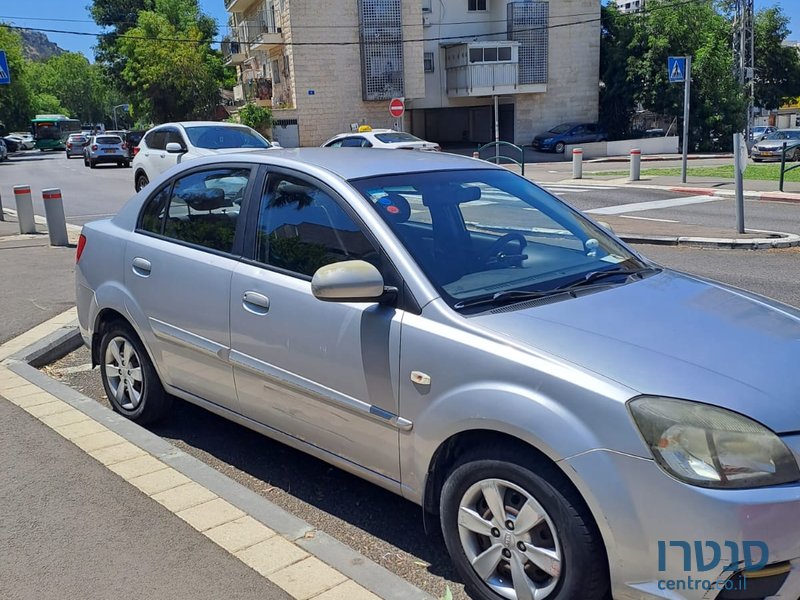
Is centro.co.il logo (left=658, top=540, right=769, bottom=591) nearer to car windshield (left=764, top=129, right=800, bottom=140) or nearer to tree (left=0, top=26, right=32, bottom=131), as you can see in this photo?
car windshield (left=764, top=129, right=800, bottom=140)

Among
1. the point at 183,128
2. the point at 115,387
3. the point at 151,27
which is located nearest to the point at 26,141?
the point at 151,27

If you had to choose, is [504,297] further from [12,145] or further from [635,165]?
[12,145]

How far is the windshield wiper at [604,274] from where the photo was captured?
11.3ft

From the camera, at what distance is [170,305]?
4.38 meters

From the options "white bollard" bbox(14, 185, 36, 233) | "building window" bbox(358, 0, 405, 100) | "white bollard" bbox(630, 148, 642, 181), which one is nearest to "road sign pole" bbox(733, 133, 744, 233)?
"white bollard" bbox(630, 148, 642, 181)

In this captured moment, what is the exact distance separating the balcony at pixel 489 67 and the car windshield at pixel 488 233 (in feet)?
125

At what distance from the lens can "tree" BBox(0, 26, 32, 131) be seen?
61.6m

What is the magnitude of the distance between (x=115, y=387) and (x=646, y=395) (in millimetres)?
3684

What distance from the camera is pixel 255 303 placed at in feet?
12.5

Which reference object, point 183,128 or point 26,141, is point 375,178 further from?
point 26,141

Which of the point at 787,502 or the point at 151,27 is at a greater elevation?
the point at 151,27

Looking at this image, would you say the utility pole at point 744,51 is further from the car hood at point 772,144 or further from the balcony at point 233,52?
the balcony at point 233,52

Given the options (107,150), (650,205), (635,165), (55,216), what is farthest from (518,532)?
(107,150)

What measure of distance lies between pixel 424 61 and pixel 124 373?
39.6 meters
